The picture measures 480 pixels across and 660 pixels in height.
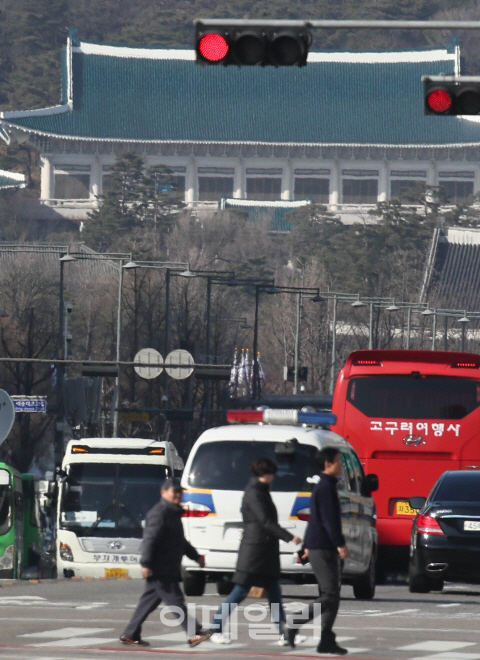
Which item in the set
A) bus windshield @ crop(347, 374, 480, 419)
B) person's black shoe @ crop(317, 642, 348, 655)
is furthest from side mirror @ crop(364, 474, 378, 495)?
person's black shoe @ crop(317, 642, 348, 655)

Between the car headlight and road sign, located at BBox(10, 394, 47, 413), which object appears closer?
the car headlight

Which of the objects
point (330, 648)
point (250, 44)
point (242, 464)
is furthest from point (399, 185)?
point (330, 648)

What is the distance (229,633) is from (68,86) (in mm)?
115053

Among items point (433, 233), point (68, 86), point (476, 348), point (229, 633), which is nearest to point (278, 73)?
point (68, 86)

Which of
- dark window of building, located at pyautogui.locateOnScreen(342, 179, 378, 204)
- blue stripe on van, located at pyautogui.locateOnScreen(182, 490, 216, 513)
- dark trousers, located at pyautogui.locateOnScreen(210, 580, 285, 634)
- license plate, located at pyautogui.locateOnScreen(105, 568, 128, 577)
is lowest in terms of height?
license plate, located at pyautogui.locateOnScreen(105, 568, 128, 577)

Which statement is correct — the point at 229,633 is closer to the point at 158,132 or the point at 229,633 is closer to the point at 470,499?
the point at 470,499

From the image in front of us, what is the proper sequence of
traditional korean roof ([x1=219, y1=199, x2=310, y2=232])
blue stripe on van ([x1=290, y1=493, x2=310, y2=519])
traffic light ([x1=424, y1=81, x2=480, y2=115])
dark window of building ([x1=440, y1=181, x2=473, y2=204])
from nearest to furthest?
traffic light ([x1=424, y1=81, x2=480, y2=115]) → blue stripe on van ([x1=290, y1=493, x2=310, y2=519]) → traditional korean roof ([x1=219, y1=199, x2=310, y2=232]) → dark window of building ([x1=440, y1=181, x2=473, y2=204])

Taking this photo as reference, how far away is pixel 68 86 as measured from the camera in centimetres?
12656

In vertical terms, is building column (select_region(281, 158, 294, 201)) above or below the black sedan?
above

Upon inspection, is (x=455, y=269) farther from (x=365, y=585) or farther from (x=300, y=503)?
(x=300, y=503)

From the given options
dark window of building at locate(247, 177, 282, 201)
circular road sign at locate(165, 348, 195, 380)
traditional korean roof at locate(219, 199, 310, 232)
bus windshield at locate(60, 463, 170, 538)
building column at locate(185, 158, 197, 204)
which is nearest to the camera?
bus windshield at locate(60, 463, 170, 538)

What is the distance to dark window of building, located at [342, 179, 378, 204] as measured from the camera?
13038cm

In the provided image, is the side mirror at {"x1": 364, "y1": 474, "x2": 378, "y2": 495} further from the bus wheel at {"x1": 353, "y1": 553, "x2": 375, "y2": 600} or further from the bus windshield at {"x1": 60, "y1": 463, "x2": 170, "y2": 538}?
the bus windshield at {"x1": 60, "y1": 463, "x2": 170, "y2": 538}

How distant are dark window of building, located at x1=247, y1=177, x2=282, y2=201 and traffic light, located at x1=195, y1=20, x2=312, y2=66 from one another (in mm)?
115159
